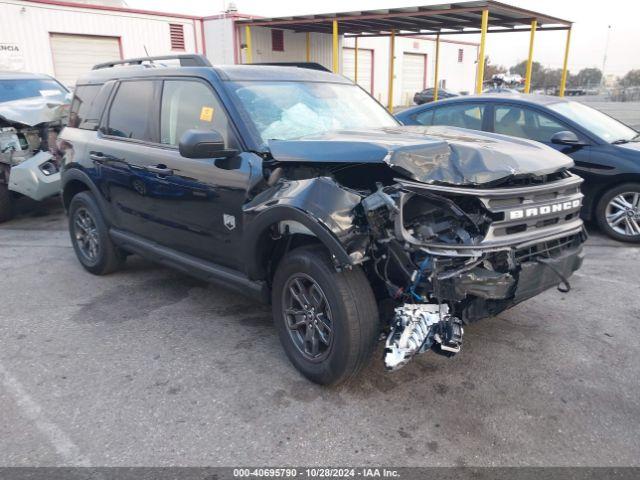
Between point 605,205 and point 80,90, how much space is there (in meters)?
5.77

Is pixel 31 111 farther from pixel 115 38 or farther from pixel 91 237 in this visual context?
pixel 115 38

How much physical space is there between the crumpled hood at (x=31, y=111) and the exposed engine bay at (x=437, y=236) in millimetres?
6244

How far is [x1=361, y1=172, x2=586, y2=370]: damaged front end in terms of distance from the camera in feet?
9.16

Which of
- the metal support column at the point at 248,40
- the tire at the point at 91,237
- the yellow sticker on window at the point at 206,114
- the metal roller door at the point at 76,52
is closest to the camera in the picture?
the yellow sticker on window at the point at 206,114

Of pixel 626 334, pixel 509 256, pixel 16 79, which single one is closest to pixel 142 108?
pixel 509 256

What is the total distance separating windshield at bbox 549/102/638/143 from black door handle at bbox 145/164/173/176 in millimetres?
4614

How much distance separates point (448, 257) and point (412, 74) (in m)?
32.2

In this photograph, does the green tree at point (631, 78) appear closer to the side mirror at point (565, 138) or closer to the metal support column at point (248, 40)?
the metal support column at point (248, 40)

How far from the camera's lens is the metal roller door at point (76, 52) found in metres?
17.4

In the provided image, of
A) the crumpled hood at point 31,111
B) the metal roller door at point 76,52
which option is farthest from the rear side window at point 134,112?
the metal roller door at point 76,52

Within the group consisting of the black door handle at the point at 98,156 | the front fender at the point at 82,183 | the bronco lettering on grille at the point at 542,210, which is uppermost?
the black door handle at the point at 98,156

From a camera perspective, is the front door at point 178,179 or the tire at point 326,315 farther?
the front door at point 178,179

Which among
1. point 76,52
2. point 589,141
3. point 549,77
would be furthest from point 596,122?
point 549,77

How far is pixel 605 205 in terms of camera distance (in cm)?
609
